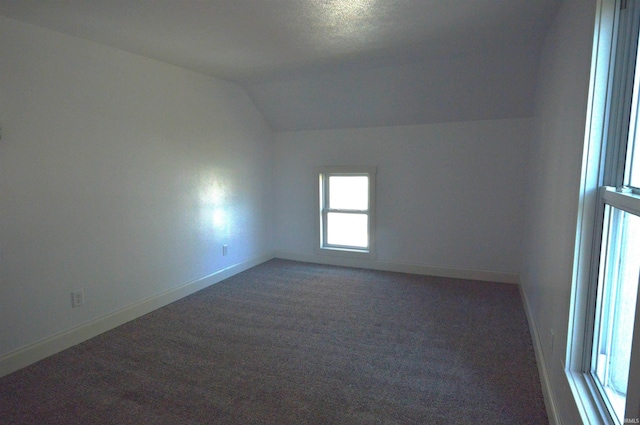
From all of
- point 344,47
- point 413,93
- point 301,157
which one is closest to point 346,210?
point 301,157

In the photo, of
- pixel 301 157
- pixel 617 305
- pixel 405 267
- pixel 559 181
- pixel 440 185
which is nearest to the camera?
pixel 617 305

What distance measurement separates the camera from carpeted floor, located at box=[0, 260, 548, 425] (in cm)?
204

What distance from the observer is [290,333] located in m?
3.00

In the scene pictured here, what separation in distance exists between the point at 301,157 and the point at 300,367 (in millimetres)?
3193

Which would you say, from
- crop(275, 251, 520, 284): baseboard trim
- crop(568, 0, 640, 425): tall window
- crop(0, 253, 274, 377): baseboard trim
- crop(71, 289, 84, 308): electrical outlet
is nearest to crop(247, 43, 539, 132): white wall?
crop(275, 251, 520, 284): baseboard trim

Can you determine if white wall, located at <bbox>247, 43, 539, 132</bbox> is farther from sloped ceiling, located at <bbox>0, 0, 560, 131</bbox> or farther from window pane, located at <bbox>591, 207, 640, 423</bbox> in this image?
window pane, located at <bbox>591, 207, 640, 423</bbox>

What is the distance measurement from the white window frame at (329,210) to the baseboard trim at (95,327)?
4.66 ft

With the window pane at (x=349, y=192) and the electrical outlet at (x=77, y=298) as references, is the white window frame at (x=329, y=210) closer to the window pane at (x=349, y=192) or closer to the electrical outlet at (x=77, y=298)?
the window pane at (x=349, y=192)

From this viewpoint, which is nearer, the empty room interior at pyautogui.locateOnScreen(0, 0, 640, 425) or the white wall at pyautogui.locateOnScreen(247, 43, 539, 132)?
the empty room interior at pyautogui.locateOnScreen(0, 0, 640, 425)

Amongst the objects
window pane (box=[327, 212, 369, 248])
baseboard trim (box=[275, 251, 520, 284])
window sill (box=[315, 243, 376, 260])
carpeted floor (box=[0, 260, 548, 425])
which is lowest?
carpeted floor (box=[0, 260, 548, 425])

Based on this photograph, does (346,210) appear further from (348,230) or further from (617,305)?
(617,305)

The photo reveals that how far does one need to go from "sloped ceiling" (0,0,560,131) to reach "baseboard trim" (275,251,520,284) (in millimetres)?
1801

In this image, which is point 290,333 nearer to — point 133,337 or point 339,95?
point 133,337

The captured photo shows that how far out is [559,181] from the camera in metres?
2.11
